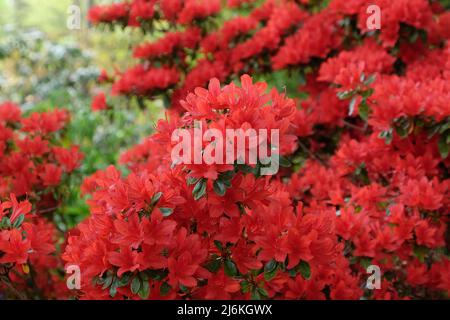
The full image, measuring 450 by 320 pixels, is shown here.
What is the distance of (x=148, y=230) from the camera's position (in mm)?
1320

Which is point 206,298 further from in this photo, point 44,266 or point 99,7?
point 99,7

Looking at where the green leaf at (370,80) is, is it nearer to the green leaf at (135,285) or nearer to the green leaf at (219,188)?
the green leaf at (219,188)

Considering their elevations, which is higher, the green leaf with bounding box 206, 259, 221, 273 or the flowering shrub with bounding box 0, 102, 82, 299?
the flowering shrub with bounding box 0, 102, 82, 299

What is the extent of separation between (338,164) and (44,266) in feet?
4.45

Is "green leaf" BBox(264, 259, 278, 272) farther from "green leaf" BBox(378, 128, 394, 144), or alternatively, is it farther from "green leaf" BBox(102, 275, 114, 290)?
"green leaf" BBox(378, 128, 394, 144)

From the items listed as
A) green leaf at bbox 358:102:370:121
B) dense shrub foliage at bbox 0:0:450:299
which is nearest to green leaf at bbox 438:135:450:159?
dense shrub foliage at bbox 0:0:450:299

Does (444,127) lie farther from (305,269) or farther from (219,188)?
(219,188)

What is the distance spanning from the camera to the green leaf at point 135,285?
1.34 m

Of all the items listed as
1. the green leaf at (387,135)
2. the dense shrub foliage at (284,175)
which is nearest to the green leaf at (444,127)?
the dense shrub foliage at (284,175)

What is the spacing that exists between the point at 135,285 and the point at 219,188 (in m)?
0.33

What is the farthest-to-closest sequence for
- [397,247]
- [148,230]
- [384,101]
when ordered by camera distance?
[384,101] → [397,247] → [148,230]

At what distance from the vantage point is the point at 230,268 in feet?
4.66

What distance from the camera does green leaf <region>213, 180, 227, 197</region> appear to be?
128 cm
